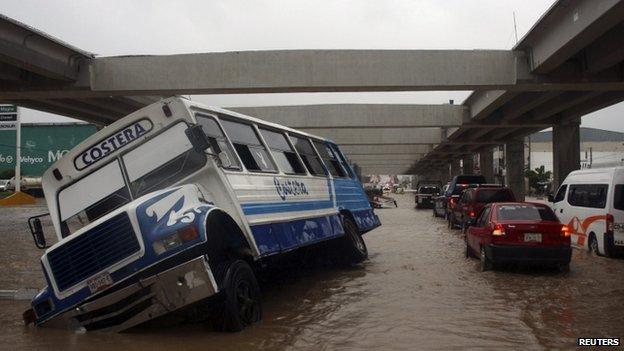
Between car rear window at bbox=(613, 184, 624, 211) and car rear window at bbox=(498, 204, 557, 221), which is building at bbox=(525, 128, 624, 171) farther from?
car rear window at bbox=(498, 204, 557, 221)

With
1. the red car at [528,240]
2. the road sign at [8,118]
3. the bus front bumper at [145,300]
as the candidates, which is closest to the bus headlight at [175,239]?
the bus front bumper at [145,300]

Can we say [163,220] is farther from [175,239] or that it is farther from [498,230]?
[498,230]

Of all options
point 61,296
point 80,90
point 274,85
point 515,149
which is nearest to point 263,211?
point 61,296

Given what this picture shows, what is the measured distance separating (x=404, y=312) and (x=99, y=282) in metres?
3.96

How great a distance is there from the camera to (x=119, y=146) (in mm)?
7309

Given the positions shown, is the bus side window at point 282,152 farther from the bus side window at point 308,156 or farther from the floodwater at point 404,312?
the floodwater at point 404,312

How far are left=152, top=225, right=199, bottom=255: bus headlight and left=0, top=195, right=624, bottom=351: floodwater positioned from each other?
3.38ft

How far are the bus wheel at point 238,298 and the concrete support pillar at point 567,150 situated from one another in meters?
25.2

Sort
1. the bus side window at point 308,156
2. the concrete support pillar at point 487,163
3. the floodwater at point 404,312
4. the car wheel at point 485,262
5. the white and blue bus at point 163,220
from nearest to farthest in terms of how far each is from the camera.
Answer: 1. the white and blue bus at point 163,220
2. the floodwater at point 404,312
3. the bus side window at point 308,156
4. the car wheel at point 485,262
5. the concrete support pillar at point 487,163

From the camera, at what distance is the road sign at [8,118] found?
137 feet

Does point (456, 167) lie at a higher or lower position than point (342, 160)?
higher

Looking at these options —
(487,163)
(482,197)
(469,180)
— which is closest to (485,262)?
(482,197)

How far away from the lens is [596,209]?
45.4ft

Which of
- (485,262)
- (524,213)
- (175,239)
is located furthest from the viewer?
(485,262)
